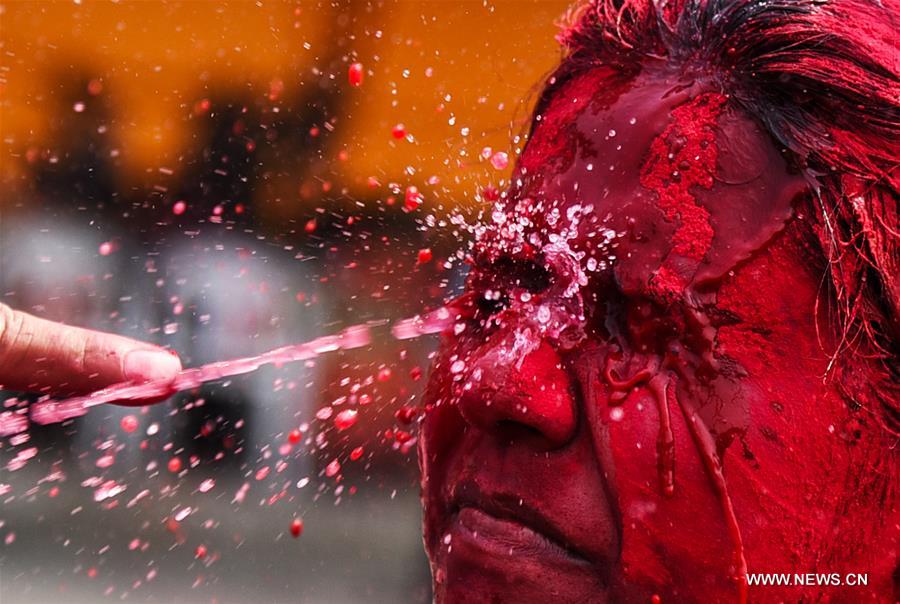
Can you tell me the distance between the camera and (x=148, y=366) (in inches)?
60.4

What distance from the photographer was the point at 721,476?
94 centimetres

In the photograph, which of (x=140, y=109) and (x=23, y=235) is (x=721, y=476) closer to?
(x=140, y=109)

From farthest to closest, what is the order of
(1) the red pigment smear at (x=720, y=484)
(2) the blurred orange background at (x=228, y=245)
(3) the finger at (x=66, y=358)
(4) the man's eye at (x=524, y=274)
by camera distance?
(2) the blurred orange background at (x=228, y=245) < (3) the finger at (x=66, y=358) < (4) the man's eye at (x=524, y=274) < (1) the red pigment smear at (x=720, y=484)

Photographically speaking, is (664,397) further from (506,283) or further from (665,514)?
(506,283)

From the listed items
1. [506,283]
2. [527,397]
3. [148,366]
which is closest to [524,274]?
[506,283]

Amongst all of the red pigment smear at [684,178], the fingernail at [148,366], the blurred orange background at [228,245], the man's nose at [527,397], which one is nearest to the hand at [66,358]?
the fingernail at [148,366]

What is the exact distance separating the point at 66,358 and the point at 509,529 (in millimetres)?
891

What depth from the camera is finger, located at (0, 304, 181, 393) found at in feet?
4.74

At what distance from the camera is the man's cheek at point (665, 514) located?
94 cm

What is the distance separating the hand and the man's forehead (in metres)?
0.79

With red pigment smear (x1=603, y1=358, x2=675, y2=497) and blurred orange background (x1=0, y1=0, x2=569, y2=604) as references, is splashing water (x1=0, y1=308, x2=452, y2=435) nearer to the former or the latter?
blurred orange background (x1=0, y1=0, x2=569, y2=604)

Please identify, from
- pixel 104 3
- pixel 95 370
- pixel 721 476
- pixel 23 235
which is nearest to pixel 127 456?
pixel 23 235

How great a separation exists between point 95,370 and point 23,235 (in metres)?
1.91

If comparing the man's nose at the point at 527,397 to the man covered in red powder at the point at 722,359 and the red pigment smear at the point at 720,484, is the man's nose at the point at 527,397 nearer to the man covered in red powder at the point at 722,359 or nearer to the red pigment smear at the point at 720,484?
the man covered in red powder at the point at 722,359
